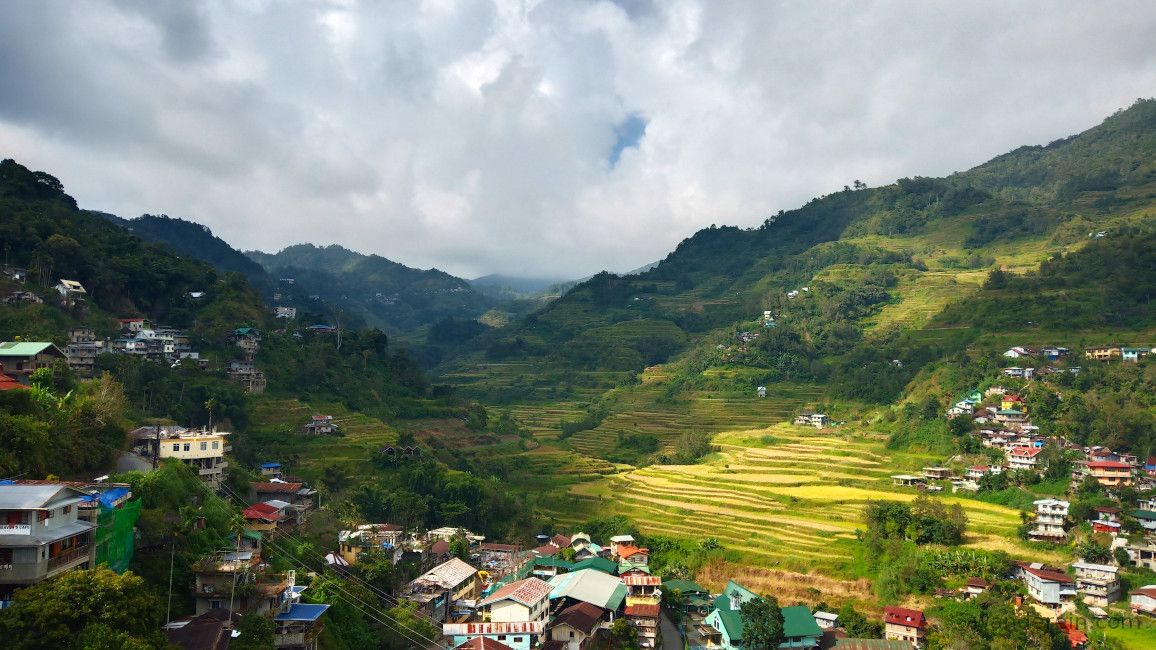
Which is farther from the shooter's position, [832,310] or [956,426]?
[832,310]

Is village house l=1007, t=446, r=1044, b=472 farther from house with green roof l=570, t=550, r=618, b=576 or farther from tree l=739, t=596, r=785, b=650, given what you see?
house with green roof l=570, t=550, r=618, b=576

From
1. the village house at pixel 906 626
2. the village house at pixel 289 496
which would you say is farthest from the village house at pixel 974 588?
the village house at pixel 289 496

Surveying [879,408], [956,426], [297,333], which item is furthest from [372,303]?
[956,426]

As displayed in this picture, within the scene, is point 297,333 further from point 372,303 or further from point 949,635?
point 372,303

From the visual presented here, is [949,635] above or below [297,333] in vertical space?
below

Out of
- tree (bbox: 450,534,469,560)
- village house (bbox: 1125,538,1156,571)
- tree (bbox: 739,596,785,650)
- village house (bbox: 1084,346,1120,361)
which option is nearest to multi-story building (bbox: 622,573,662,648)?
tree (bbox: 739,596,785,650)
